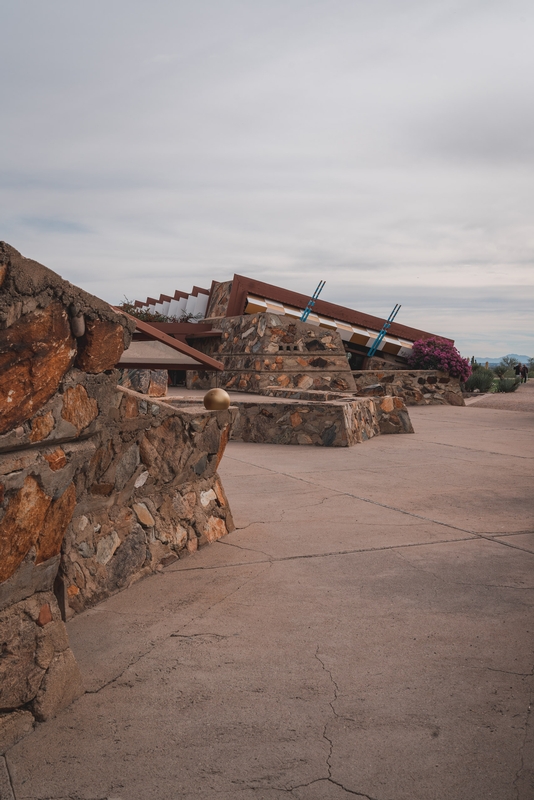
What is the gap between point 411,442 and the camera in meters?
10.8

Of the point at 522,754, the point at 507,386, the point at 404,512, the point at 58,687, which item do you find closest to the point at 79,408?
the point at 58,687

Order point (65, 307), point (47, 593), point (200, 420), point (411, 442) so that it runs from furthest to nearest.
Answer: point (411, 442) < point (200, 420) < point (47, 593) < point (65, 307)

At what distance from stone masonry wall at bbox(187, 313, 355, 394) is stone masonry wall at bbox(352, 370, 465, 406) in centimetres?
118

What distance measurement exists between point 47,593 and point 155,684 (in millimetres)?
575

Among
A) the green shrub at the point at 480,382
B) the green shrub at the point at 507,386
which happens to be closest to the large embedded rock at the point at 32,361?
the green shrub at the point at 507,386

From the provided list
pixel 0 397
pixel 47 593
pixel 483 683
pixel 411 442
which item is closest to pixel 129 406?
pixel 47 593

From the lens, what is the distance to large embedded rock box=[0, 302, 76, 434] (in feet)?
7.56

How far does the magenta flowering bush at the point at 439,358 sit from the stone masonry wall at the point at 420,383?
0.78 ft

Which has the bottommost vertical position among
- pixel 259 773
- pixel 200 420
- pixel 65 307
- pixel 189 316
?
pixel 259 773

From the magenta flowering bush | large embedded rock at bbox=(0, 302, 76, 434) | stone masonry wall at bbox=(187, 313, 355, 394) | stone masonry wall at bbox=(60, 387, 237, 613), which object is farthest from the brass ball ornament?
the magenta flowering bush

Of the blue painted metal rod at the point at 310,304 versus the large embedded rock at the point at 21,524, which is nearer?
the large embedded rock at the point at 21,524

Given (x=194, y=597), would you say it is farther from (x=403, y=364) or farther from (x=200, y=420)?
(x=403, y=364)

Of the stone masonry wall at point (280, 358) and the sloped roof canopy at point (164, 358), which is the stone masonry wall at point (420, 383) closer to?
the stone masonry wall at point (280, 358)

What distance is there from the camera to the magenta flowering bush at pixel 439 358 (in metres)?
20.1
